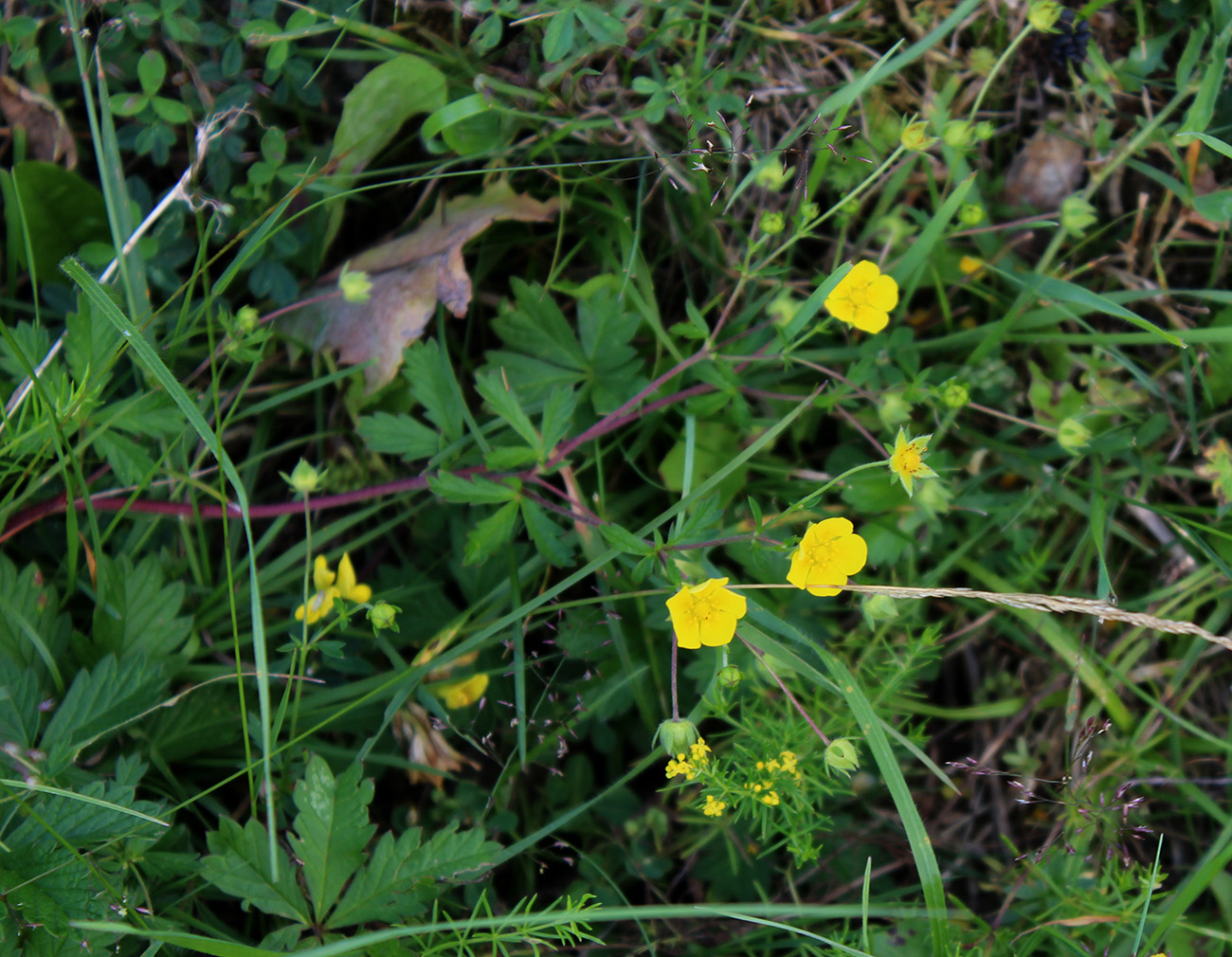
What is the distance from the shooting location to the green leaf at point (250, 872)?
6.34 feet

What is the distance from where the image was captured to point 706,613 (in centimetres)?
180

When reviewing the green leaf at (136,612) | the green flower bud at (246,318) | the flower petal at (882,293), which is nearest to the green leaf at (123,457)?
the green leaf at (136,612)

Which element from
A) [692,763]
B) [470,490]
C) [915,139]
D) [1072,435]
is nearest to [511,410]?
[470,490]

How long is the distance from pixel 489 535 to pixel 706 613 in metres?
0.55

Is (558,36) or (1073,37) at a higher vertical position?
(558,36)

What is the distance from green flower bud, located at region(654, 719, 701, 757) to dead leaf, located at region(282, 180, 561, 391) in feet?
3.84

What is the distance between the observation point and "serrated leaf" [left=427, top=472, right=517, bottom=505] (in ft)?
6.56

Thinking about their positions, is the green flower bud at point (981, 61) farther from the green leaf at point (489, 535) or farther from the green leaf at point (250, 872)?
the green leaf at point (250, 872)

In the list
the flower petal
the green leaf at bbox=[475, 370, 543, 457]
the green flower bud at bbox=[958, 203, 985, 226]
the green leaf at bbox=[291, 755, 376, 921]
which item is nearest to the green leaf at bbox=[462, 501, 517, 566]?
the green leaf at bbox=[475, 370, 543, 457]

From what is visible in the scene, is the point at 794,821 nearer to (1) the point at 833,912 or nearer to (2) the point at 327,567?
(1) the point at 833,912

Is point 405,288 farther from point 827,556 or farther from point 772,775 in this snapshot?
point 772,775

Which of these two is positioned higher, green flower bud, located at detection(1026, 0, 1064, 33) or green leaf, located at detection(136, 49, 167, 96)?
green leaf, located at detection(136, 49, 167, 96)

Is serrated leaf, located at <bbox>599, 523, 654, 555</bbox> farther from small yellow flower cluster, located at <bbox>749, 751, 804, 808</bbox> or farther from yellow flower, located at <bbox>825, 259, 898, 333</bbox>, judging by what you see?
yellow flower, located at <bbox>825, 259, 898, 333</bbox>

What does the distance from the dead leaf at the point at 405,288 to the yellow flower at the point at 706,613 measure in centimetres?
101
